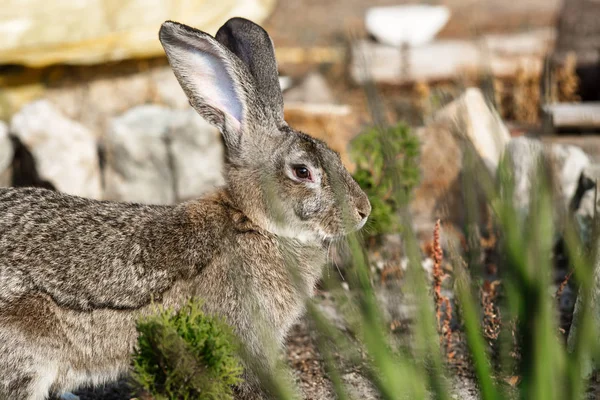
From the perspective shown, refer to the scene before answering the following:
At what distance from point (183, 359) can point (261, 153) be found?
150 centimetres

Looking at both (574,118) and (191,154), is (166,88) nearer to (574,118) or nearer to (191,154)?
(191,154)

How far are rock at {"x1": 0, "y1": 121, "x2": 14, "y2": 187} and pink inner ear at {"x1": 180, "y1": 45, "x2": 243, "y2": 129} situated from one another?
386cm

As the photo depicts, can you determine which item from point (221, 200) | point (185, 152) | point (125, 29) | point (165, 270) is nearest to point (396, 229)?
point (221, 200)

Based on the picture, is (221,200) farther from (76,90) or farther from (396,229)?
(76,90)

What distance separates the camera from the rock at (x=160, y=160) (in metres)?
7.47

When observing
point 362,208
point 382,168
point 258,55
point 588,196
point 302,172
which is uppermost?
point 258,55

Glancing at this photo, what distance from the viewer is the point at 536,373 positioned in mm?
1945

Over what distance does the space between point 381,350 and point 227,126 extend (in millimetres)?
2175

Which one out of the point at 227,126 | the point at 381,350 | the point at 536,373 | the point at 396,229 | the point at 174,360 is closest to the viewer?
the point at 536,373

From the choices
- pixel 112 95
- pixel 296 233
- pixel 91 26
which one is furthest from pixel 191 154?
pixel 296 233

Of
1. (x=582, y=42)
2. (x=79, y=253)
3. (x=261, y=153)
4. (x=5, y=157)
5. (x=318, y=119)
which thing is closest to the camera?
(x=79, y=253)

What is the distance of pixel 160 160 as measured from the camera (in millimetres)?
7543

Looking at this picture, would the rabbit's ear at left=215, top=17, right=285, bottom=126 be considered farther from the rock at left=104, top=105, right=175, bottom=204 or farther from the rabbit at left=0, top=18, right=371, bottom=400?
the rock at left=104, top=105, right=175, bottom=204

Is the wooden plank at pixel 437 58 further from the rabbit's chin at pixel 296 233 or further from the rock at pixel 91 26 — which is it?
the rabbit's chin at pixel 296 233
